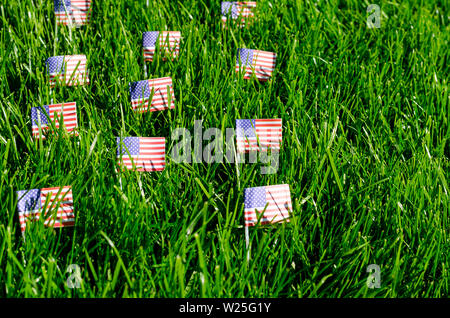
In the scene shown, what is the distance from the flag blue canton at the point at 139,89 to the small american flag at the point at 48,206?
0.55m

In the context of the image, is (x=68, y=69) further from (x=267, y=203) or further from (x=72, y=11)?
(x=267, y=203)

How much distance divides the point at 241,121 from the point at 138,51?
735mm

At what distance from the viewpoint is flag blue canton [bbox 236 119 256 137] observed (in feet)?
5.77

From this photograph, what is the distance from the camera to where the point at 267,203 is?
4.79 ft

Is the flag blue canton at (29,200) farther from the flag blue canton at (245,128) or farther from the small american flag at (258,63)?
the small american flag at (258,63)

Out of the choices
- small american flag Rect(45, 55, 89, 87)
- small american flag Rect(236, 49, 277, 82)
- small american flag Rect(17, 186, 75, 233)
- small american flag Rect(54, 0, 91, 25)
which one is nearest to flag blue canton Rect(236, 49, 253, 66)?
small american flag Rect(236, 49, 277, 82)

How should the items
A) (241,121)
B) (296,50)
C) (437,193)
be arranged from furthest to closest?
(296,50)
(241,121)
(437,193)

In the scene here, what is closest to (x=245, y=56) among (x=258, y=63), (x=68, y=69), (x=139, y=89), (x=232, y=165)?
(x=258, y=63)

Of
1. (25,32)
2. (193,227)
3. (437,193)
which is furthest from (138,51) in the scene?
(437,193)

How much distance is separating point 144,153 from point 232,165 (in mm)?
297

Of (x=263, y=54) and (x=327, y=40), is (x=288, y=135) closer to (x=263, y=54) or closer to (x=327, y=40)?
(x=263, y=54)

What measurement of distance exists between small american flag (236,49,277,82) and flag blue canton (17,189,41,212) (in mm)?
1010

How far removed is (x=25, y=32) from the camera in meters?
2.32

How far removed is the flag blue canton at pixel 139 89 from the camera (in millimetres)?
1932
